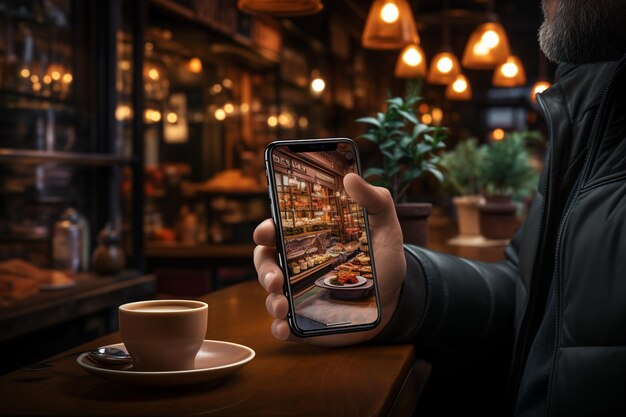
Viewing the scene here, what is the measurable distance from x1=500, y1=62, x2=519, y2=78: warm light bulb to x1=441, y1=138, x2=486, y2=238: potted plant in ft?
9.60

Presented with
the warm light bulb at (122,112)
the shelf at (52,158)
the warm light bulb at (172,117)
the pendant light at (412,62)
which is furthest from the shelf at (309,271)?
the warm light bulb at (172,117)

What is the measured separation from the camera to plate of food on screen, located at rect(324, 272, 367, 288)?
1227mm

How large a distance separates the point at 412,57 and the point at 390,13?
5.77ft

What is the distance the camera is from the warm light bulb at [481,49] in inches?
206

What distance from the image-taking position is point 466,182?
13.1 feet

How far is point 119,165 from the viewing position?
454cm

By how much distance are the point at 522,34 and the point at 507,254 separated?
1266 cm

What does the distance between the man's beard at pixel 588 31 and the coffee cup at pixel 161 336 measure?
0.93m

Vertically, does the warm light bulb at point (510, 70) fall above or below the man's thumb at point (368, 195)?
above

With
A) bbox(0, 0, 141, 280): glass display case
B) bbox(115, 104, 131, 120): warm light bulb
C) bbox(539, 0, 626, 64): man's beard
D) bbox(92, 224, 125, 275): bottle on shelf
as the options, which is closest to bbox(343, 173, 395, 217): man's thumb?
bbox(539, 0, 626, 64): man's beard

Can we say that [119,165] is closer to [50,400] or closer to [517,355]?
[517,355]

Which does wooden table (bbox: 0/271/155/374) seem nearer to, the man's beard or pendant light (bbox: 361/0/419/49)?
pendant light (bbox: 361/0/419/49)

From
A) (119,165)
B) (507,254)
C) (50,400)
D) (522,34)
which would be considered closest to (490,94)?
(522,34)

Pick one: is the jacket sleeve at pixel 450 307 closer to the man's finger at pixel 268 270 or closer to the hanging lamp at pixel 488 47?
the man's finger at pixel 268 270
